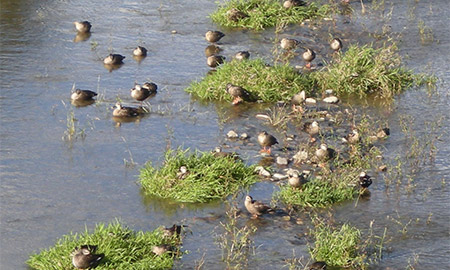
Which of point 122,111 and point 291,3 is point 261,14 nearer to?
point 291,3

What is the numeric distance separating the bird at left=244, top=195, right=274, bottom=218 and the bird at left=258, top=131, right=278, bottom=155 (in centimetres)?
193

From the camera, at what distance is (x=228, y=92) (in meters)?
14.8

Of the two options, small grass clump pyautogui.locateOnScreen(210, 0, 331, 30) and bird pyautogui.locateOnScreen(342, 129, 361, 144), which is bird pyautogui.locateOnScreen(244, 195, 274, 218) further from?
small grass clump pyautogui.locateOnScreen(210, 0, 331, 30)

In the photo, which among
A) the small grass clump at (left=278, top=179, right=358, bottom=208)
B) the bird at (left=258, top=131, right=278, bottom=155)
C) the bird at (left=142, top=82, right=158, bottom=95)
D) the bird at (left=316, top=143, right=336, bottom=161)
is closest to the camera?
the small grass clump at (left=278, top=179, right=358, bottom=208)

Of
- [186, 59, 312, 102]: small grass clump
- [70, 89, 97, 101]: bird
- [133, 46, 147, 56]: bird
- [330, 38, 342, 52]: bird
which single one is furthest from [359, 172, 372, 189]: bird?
[133, 46, 147, 56]: bird

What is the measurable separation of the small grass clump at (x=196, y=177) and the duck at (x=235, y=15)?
689 centimetres

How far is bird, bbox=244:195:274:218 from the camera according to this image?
429 inches

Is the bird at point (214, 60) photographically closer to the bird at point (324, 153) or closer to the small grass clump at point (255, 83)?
the small grass clump at point (255, 83)

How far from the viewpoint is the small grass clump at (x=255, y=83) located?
A: 49.1ft

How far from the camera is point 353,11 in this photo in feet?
64.2

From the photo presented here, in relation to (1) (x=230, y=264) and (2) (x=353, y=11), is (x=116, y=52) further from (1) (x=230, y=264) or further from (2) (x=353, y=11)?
(1) (x=230, y=264)

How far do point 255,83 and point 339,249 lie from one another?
556 cm

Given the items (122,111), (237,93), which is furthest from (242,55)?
(122,111)

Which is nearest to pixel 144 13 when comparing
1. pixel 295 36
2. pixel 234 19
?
pixel 234 19
